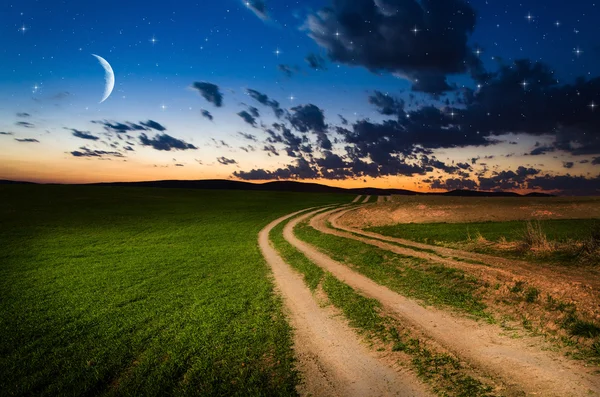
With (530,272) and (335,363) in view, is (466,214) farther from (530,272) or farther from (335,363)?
(335,363)

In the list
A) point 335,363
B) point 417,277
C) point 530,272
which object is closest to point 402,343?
point 335,363

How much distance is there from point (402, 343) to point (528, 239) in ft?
58.6

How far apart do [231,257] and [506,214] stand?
128 feet

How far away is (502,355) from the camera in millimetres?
8852

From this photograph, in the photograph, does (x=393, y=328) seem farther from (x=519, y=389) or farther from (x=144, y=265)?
(x=144, y=265)

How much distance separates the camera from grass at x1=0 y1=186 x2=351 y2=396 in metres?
8.41

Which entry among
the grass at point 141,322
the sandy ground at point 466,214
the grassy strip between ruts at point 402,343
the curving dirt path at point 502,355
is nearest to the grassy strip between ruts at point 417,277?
the curving dirt path at point 502,355

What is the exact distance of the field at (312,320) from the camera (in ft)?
26.6

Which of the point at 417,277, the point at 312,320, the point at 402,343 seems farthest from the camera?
the point at 417,277

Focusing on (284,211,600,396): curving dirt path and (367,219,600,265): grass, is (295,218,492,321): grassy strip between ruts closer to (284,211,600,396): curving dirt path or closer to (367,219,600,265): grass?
(284,211,600,396): curving dirt path

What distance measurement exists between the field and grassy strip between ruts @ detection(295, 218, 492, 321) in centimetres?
12

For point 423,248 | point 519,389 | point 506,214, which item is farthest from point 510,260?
point 506,214

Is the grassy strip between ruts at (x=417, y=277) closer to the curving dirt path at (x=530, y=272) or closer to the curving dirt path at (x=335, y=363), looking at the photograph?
the curving dirt path at (x=530, y=272)

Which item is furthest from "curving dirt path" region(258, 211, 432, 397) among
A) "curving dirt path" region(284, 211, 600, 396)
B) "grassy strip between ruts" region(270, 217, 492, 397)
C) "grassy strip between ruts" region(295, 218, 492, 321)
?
"grassy strip between ruts" region(295, 218, 492, 321)
